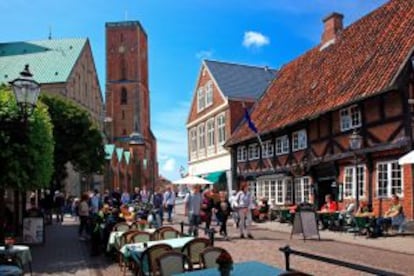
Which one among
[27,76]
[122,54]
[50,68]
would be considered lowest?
[27,76]

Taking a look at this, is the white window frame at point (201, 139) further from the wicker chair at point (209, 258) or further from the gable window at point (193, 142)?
the wicker chair at point (209, 258)

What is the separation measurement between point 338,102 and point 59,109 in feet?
80.5

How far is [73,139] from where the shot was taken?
41.2 metres

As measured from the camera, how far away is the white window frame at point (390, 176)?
65.9ft

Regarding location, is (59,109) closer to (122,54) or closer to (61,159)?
(61,159)

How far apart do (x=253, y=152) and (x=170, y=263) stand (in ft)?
86.7

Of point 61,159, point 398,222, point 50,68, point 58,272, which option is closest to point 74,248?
point 58,272

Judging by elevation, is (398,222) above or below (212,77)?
below

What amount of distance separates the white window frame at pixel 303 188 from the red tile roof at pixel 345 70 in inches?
113

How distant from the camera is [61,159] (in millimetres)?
40812

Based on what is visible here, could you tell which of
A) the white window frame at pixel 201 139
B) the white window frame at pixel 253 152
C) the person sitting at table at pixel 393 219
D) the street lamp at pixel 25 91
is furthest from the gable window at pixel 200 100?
the street lamp at pixel 25 91

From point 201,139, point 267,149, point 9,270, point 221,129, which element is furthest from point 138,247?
point 201,139

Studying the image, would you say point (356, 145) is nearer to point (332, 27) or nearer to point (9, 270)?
point (332, 27)

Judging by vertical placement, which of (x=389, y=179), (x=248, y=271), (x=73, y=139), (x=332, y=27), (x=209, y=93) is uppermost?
(x=332, y=27)
